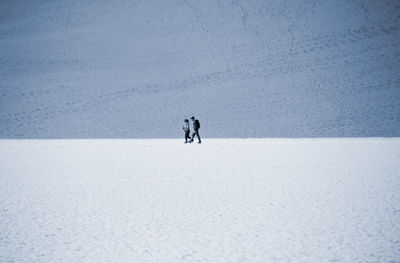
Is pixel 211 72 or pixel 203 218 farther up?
pixel 211 72

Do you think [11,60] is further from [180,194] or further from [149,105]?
[180,194]

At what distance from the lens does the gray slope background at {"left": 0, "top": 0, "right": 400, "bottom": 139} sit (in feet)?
63.7

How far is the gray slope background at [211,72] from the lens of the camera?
63.7 ft

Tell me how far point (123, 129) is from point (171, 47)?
6.29 meters

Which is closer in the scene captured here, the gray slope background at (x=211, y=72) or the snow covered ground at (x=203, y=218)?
the snow covered ground at (x=203, y=218)

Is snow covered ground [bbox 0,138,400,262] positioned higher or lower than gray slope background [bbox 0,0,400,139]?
lower

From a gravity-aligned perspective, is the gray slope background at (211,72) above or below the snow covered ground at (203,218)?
above

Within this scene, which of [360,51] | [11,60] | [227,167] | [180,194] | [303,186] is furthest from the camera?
[11,60]

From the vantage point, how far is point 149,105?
21406mm

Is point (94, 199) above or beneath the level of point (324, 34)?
beneath

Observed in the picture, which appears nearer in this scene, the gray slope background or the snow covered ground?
the snow covered ground

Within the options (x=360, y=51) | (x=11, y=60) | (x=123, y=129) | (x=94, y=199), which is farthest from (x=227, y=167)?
(x=11, y=60)

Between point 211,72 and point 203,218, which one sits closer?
point 203,218

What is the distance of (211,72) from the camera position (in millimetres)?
21859
